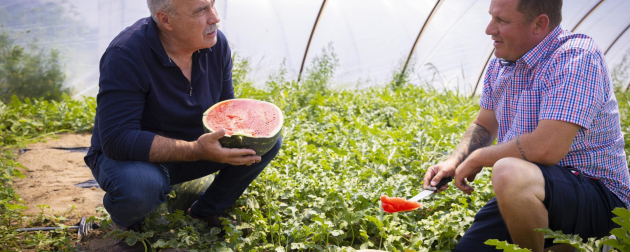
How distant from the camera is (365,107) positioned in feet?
20.0

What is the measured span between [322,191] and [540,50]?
62.4 inches

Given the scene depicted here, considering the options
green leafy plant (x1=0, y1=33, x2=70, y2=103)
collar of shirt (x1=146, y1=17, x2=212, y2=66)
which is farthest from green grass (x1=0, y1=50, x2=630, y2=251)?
collar of shirt (x1=146, y1=17, x2=212, y2=66)

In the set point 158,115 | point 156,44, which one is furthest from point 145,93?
point 156,44

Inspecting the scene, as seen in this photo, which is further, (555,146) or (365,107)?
(365,107)

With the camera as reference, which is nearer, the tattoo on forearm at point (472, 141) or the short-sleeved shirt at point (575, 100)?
the short-sleeved shirt at point (575, 100)

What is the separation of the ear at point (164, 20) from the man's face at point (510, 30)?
5.58 ft

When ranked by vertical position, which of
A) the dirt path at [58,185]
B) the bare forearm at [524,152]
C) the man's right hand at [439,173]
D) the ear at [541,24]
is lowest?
the dirt path at [58,185]

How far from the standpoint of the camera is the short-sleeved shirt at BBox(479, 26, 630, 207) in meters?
2.19

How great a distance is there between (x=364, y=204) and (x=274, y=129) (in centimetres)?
75

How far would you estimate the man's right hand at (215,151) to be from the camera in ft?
8.17

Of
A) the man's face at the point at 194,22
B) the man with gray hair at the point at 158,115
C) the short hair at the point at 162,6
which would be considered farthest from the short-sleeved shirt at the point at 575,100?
the short hair at the point at 162,6

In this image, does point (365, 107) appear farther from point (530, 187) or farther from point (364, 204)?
point (530, 187)

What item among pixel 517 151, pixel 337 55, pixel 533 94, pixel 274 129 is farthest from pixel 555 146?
pixel 337 55

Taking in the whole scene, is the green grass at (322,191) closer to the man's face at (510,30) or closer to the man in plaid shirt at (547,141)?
the man in plaid shirt at (547,141)
